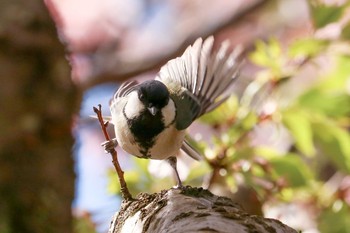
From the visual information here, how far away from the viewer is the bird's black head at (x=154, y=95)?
1297 millimetres

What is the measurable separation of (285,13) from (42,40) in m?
1.16

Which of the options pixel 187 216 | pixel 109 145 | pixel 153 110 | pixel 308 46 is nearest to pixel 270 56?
pixel 308 46

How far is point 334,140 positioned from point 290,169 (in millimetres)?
114

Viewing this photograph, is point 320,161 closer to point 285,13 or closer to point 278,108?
point 278,108

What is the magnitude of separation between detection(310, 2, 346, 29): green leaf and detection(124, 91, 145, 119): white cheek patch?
0.38m

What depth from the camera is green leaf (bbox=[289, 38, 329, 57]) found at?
1.43 m

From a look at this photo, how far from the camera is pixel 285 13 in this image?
8.43 feet

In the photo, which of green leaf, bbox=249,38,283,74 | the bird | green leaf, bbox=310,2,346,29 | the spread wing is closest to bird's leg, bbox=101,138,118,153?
the bird

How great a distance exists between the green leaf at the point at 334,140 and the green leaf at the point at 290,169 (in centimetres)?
8

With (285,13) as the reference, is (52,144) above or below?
below

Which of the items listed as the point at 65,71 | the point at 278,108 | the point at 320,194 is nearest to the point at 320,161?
the point at 320,194

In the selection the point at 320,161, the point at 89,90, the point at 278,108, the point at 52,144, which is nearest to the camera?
the point at 278,108

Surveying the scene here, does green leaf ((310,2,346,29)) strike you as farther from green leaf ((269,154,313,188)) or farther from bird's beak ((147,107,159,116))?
bird's beak ((147,107,159,116))

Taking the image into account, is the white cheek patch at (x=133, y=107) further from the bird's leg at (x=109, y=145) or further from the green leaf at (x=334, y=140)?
the green leaf at (x=334, y=140)
